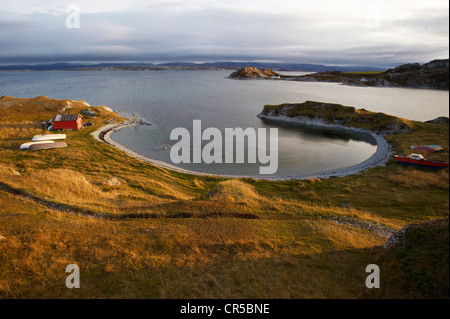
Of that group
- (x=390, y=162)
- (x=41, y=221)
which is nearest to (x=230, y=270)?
(x=41, y=221)

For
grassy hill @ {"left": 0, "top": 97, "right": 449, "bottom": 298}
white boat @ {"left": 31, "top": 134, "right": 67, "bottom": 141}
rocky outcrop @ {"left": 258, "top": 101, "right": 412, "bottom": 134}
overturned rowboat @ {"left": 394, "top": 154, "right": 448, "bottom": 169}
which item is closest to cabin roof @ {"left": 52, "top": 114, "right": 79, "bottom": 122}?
white boat @ {"left": 31, "top": 134, "right": 67, "bottom": 141}

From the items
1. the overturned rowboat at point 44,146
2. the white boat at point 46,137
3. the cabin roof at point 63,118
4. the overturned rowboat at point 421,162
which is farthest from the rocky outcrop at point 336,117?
the overturned rowboat at point 44,146

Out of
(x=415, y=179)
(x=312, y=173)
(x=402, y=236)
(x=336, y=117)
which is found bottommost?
(x=312, y=173)

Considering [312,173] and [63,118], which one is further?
[63,118]

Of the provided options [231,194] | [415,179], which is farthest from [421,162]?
[231,194]

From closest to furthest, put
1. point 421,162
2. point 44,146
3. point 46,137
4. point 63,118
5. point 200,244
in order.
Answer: point 200,244, point 421,162, point 44,146, point 46,137, point 63,118

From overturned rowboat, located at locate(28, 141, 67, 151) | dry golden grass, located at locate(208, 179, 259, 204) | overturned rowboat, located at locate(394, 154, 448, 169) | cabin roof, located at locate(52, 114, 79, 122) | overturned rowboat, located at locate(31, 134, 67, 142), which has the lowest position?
dry golden grass, located at locate(208, 179, 259, 204)

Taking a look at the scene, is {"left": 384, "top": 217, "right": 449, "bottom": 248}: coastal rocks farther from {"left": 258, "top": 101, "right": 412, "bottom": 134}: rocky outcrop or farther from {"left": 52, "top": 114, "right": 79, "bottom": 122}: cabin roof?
{"left": 258, "top": 101, "right": 412, "bottom": 134}: rocky outcrop

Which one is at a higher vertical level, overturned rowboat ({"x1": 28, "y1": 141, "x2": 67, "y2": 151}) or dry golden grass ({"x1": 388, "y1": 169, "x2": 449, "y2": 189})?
overturned rowboat ({"x1": 28, "y1": 141, "x2": 67, "y2": 151})

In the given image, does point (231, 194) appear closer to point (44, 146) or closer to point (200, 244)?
point (200, 244)

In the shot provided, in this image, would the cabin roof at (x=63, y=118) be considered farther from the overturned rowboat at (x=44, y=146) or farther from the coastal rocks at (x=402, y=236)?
the coastal rocks at (x=402, y=236)
